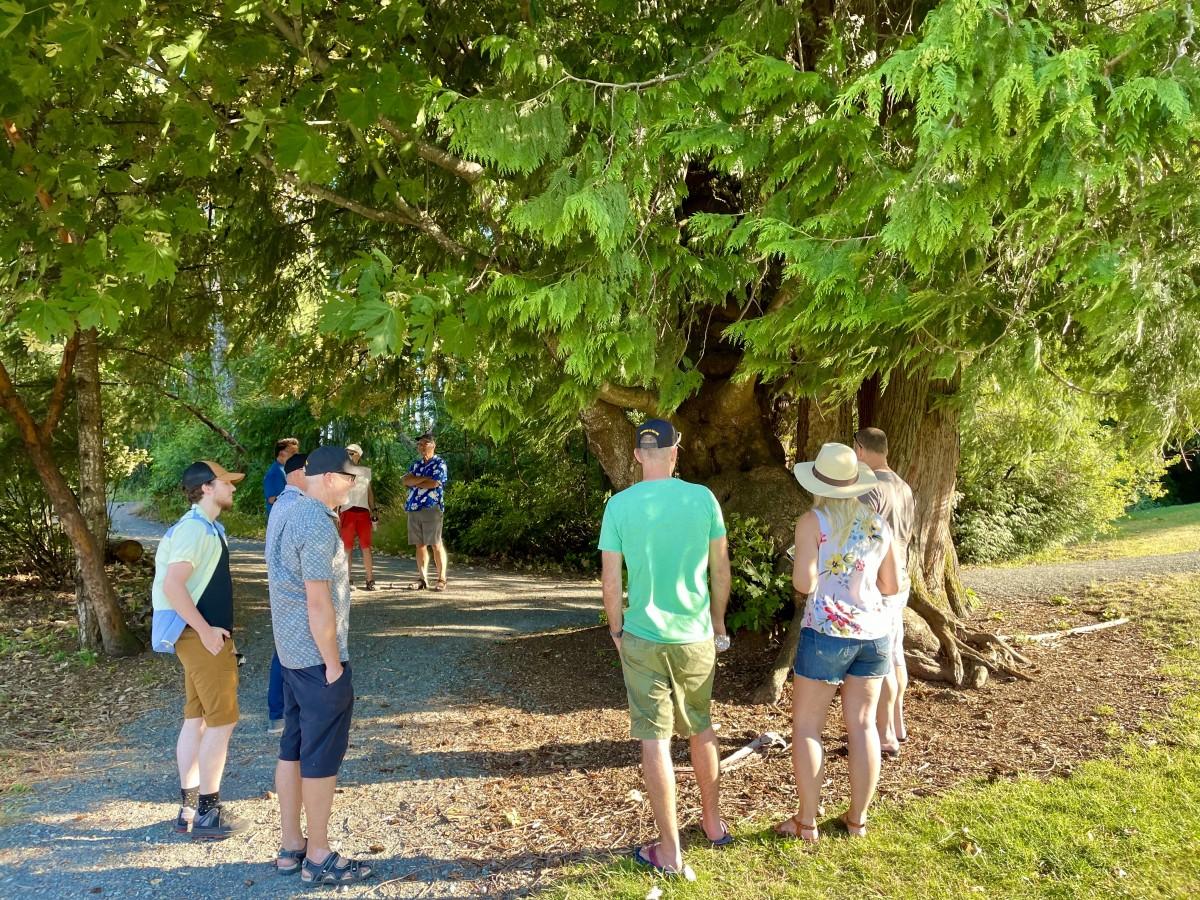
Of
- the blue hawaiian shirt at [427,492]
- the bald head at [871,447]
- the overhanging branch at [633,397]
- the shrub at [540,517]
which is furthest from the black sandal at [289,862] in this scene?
the shrub at [540,517]

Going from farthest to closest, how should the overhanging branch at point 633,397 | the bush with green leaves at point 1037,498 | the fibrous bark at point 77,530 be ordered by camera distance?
the bush with green leaves at point 1037,498, the fibrous bark at point 77,530, the overhanging branch at point 633,397

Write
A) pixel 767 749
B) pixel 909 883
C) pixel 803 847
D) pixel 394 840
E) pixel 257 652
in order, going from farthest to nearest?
pixel 257 652, pixel 767 749, pixel 394 840, pixel 803 847, pixel 909 883

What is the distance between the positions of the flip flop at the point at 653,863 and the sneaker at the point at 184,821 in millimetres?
2225

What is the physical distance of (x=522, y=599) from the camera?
36.9 ft

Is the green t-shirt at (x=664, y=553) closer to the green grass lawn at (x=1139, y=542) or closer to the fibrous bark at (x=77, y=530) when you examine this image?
the fibrous bark at (x=77, y=530)

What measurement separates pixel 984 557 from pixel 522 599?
25.7 feet

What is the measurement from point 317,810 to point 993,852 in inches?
118

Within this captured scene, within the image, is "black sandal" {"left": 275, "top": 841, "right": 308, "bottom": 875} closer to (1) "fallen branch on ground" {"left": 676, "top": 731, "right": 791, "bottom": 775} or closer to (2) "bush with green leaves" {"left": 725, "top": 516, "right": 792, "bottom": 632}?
(1) "fallen branch on ground" {"left": 676, "top": 731, "right": 791, "bottom": 775}

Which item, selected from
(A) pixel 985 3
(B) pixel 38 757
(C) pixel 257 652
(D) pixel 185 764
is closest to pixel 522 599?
(C) pixel 257 652

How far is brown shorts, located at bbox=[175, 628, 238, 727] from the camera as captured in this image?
436cm

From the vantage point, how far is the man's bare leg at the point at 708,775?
395cm

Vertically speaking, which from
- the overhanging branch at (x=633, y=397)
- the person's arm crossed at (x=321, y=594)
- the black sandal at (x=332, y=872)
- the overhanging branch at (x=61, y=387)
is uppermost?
the overhanging branch at (x=61, y=387)

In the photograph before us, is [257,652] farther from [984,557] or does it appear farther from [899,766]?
[984,557]

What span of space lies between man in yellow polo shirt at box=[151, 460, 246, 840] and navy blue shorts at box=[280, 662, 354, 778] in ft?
2.31
